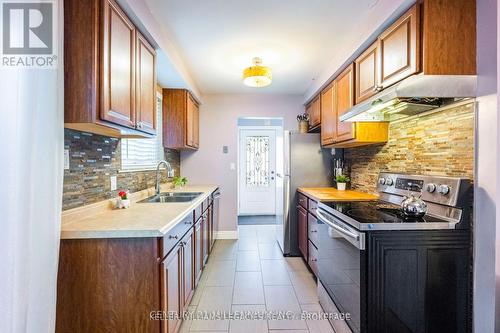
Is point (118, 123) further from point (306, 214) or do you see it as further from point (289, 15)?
point (306, 214)

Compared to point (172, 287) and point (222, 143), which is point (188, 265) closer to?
point (172, 287)

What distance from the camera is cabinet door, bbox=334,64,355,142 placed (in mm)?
2512

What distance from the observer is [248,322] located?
6.79ft

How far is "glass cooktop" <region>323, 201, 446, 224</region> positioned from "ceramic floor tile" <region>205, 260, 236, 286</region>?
143 centimetres

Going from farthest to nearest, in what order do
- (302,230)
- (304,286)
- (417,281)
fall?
(302,230), (304,286), (417,281)

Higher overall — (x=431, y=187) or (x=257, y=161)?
(x=257, y=161)

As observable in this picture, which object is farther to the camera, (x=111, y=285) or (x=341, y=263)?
(x=341, y=263)

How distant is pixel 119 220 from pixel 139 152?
1.25 meters

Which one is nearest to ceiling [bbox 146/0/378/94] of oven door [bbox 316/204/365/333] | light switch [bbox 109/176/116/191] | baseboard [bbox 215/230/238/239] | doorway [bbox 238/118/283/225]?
light switch [bbox 109/176/116/191]

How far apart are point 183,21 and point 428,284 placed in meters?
2.48

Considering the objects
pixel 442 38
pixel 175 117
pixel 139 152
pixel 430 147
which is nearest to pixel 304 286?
pixel 430 147

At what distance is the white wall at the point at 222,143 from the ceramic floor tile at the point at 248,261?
0.79m

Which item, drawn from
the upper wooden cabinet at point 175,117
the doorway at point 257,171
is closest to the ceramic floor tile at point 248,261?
the upper wooden cabinet at point 175,117

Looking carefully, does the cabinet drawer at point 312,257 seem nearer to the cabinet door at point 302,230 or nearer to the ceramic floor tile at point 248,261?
the cabinet door at point 302,230
